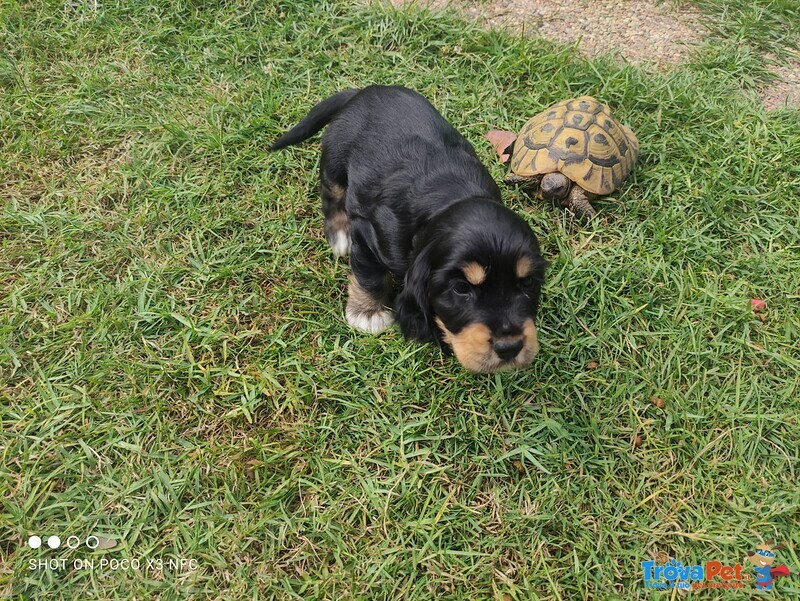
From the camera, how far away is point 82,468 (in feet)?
9.33

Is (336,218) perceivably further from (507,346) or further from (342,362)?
(507,346)

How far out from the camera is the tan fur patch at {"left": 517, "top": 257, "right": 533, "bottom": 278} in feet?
7.99

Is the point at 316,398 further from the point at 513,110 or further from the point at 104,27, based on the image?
the point at 104,27

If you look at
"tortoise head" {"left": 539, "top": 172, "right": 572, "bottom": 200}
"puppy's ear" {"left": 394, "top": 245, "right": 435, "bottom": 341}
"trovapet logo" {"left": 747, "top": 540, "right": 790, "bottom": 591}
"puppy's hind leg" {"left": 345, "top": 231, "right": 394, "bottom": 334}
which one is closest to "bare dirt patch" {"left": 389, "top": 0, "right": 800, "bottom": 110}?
"tortoise head" {"left": 539, "top": 172, "right": 572, "bottom": 200}

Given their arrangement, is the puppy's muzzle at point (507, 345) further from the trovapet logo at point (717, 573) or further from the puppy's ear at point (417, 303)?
the trovapet logo at point (717, 573)

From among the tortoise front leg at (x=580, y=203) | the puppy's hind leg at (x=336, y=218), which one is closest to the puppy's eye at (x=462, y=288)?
the puppy's hind leg at (x=336, y=218)

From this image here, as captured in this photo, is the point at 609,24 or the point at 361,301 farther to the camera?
the point at 609,24

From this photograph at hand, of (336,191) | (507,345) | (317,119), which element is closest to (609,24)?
(317,119)

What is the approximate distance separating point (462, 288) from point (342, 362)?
1.08 m

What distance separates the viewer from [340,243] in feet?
12.0

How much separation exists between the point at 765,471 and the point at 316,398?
2.55m

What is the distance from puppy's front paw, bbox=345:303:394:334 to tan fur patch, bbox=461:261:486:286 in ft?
3.44

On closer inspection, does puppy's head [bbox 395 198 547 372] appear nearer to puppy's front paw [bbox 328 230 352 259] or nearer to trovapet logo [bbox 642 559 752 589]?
puppy's front paw [bbox 328 230 352 259]

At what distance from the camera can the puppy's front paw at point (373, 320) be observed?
338 centimetres
